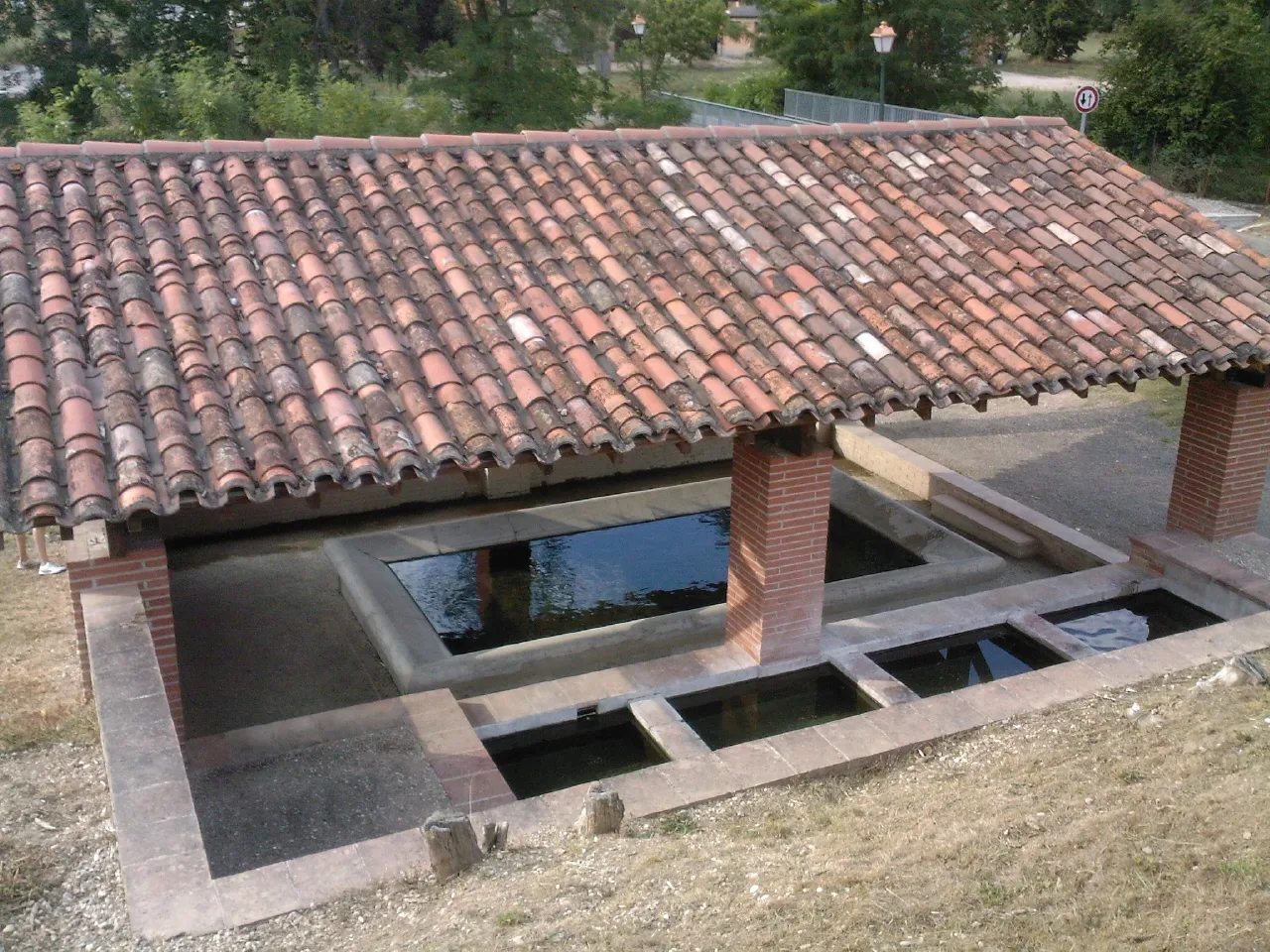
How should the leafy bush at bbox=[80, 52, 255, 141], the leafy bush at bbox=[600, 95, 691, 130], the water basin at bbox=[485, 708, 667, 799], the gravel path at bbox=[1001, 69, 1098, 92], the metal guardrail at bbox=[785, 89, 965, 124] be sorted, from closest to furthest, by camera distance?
the water basin at bbox=[485, 708, 667, 799] < the leafy bush at bbox=[80, 52, 255, 141] < the leafy bush at bbox=[600, 95, 691, 130] < the metal guardrail at bbox=[785, 89, 965, 124] < the gravel path at bbox=[1001, 69, 1098, 92]

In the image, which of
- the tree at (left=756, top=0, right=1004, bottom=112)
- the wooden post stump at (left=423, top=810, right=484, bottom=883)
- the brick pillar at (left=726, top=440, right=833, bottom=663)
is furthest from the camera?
the tree at (left=756, top=0, right=1004, bottom=112)

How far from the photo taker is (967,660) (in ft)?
29.9

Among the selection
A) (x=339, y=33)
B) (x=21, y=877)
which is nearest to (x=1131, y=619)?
(x=21, y=877)

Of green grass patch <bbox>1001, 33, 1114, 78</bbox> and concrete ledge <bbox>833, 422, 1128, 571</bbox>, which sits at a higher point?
green grass patch <bbox>1001, 33, 1114, 78</bbox>

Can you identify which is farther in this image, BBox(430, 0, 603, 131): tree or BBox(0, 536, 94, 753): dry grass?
BBox(430, 0, 603, 131): tree

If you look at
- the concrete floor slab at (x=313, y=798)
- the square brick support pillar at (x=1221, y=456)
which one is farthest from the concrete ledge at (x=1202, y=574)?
the concrete floor slab at (x=313, y=798)

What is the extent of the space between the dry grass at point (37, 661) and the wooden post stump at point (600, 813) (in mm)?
3124

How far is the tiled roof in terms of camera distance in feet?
19.7

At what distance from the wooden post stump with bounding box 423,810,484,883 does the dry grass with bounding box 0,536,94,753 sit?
2.79 m

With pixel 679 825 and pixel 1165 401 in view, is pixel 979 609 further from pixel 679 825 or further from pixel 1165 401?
pixel 1165 401

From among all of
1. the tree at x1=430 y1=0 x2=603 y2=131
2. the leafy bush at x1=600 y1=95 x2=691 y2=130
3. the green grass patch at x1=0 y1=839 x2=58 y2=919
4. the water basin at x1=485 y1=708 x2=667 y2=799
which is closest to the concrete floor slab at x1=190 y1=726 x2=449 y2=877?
the water basin at x1=485 y1=708 x2=667 y2=799

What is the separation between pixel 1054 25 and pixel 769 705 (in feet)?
155

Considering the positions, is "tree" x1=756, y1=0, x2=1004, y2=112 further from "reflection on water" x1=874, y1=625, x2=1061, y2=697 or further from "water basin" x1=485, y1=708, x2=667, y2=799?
"water basin" x1=485, y1=708, x2=667, y2=799

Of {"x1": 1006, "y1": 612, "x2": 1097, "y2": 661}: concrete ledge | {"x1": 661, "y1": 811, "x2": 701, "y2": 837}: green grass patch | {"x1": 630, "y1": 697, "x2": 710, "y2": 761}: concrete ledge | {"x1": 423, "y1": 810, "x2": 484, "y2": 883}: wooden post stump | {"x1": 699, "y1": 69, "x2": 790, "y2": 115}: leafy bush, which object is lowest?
{"x1": 630, "y1": 697, "x2": 710, "y2": 761}: concrete ledge
